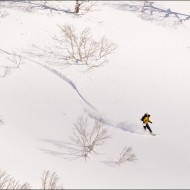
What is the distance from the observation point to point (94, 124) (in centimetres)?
2128

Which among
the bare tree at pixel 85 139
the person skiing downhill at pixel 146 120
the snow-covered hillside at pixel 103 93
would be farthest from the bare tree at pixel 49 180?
the person skiing downhill at pixel 146 120

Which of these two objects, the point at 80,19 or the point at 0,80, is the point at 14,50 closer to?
the point at 0,80

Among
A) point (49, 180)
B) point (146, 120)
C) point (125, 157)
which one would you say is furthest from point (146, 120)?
point (49, 180)

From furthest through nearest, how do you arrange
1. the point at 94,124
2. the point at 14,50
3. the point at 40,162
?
1. the point at 14,50
2. the point at 94,124
3. the point at 40,162

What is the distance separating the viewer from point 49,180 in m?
18.0

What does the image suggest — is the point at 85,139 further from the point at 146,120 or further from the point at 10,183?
the point at 10,183

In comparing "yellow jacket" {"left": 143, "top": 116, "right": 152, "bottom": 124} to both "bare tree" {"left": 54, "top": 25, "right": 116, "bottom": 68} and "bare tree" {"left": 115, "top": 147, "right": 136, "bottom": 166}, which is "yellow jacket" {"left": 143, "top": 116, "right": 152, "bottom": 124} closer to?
"bare tree" {"left": 115, "top": 147, "right": 136, "bottom": 166}

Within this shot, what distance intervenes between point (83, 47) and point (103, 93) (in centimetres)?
442

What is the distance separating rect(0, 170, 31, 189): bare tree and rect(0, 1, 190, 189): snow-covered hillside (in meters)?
0.39

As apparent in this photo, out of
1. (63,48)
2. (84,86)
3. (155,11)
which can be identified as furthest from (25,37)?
(155,11)

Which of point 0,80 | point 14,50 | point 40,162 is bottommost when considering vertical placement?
point 40,162

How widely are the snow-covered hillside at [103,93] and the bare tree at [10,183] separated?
1.27 feet

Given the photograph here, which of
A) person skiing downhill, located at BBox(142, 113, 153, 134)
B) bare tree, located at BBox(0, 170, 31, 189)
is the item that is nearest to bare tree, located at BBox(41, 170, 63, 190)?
bare tree, located at BBox(0, 170, 31, 189)

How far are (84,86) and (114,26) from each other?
659 centimetres
